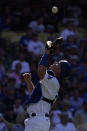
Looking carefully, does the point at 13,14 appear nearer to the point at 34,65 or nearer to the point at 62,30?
the point at 62,30

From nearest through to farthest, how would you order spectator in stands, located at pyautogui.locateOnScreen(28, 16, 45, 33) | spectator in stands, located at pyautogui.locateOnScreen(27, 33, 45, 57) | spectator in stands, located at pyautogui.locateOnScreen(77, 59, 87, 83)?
spectator in stands, located at pyautogui.locateOnScreen(77, 59, 87, 83) → spectator in stands, located at pyautogui.locateOnScreen(27, 33, 45, 57) → spectator in stands, located at pyautogui.locateOnScreen(28, 16, 45, 33)

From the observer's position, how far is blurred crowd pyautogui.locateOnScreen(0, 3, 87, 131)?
10.3 metres

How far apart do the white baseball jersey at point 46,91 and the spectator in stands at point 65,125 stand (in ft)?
12.4

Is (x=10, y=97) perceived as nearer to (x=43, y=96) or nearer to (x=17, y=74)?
(x=17, y=74)

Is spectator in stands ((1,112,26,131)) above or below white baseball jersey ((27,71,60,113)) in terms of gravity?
below

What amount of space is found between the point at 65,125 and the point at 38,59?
8.95 feet

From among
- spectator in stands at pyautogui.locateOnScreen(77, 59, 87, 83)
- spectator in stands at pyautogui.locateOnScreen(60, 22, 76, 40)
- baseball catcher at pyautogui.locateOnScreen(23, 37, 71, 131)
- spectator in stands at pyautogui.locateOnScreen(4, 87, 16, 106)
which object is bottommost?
spectator in stands at pyautogui.locateOnScreen(77, 59, 87, 83)

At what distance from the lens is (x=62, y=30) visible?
14.1m

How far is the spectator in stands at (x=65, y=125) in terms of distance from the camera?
1007 cm

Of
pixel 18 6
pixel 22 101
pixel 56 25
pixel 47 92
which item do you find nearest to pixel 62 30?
pixel 56 25

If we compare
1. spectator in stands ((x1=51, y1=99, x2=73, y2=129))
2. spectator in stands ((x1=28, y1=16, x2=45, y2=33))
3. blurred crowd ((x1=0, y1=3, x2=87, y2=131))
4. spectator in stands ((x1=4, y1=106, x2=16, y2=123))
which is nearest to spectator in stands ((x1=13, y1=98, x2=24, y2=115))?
blurred crowd ((x1=0, y1=3, x2=87, y2=131))

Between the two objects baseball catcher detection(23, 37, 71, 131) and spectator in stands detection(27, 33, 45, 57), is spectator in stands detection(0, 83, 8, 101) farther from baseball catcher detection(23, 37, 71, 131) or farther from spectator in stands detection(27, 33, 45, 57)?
baseball catcher detection(23, 37, 71, 131)

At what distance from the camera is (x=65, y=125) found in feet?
33.3

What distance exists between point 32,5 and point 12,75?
5.30 meters
